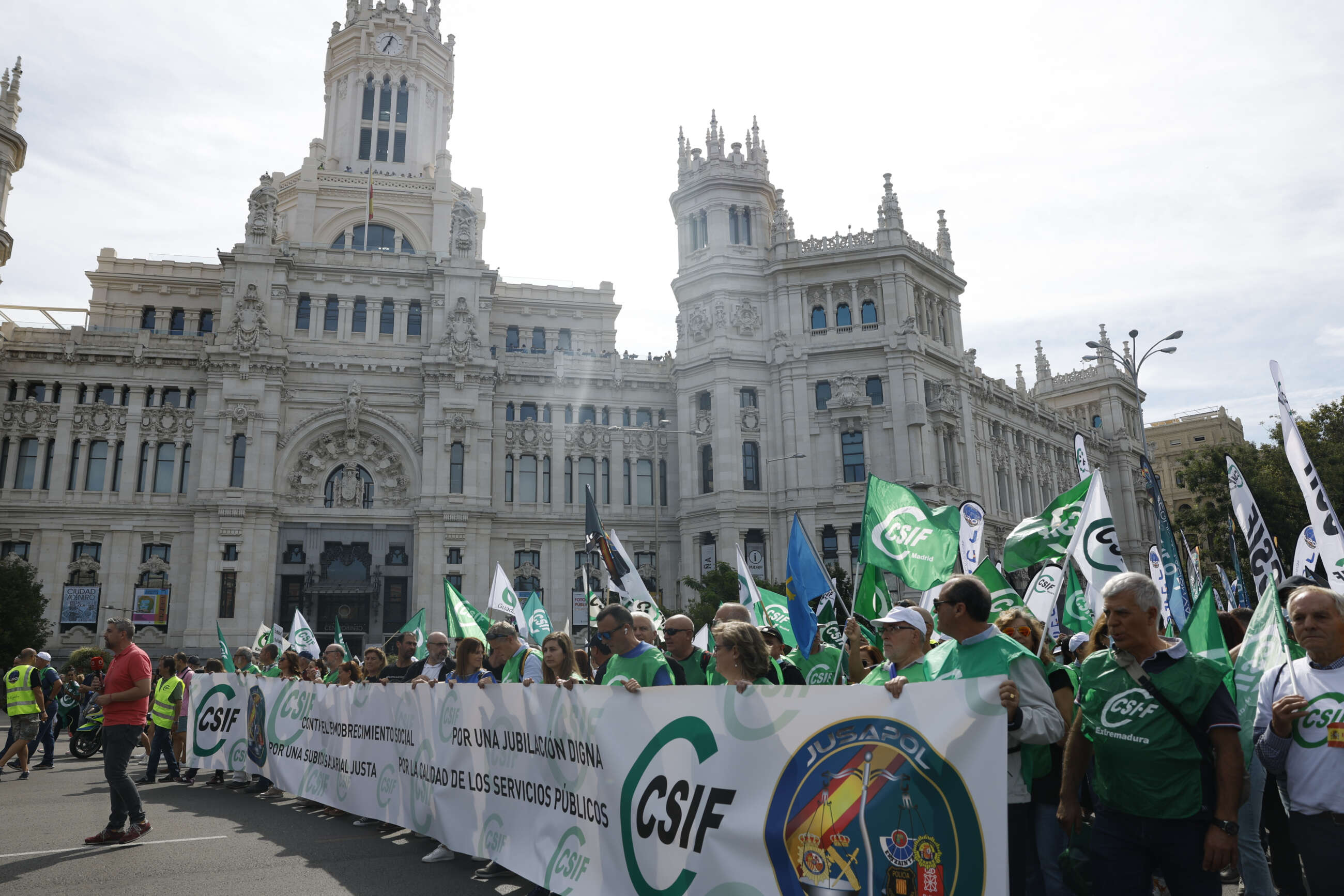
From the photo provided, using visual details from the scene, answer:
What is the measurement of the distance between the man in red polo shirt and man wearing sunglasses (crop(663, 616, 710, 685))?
6.46m

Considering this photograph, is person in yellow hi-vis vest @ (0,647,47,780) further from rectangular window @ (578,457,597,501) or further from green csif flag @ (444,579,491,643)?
rectangular window @ (578,457,597,501)

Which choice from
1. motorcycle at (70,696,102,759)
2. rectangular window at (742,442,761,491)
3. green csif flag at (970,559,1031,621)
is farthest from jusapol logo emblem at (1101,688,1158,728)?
rectangular window at (742,442,761,491)

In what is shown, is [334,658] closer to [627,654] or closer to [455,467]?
[627,654]

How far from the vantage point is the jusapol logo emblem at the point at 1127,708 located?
16.8 ft

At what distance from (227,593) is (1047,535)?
141 ft

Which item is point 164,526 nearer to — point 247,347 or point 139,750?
point 247,347

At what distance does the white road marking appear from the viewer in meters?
10.0

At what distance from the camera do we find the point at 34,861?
31.6 ft

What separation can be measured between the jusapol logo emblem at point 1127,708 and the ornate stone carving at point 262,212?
168ft

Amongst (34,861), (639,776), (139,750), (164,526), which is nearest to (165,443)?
(164,526)

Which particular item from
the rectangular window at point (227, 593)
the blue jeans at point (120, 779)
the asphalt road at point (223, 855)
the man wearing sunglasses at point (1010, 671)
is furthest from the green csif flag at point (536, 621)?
the rectangular window at point (227, 593)

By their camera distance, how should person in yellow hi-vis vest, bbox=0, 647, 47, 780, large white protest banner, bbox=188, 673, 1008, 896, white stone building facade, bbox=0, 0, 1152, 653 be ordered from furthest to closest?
white stone building facade, bbox=0, 0, 1152, 653 < person in yellow hi-vis vest, bbox=0, 647, 47, 780 < large white protest banner, bbox=188, 673, 1008, 896

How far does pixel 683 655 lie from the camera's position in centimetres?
842

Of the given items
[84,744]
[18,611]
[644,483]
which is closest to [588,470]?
[644,483]
